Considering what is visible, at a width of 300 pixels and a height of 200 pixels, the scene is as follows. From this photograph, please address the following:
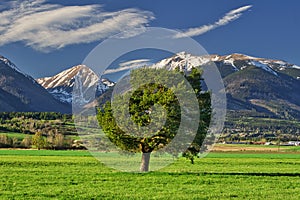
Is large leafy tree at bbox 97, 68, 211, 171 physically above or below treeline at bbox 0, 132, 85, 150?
above

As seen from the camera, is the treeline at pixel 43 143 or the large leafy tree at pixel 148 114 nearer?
the large leafy tree at pixel 148 114

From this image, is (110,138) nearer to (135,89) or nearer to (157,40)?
(135,89)

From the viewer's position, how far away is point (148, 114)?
45125 mm

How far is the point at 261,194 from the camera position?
113ft

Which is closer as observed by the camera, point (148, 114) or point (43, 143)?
point (148, 114)

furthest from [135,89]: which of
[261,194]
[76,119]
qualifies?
[261,194]

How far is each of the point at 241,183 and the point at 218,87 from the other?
936 centimetres

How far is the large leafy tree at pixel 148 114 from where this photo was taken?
45.3 metres

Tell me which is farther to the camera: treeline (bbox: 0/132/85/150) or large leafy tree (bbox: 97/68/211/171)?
treeline (bbox: 0/132/85/150)

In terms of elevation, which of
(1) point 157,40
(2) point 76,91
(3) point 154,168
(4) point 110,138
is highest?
(1) point 157,40

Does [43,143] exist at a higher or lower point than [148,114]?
lower

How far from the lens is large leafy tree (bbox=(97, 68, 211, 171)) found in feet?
149

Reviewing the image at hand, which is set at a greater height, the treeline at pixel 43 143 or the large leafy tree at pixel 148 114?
the large leafy tree at pixel 148 114

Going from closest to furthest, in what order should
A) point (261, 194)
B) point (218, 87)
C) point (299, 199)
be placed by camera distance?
point (299, 199)
point (261, 194)
point (218, 87)
